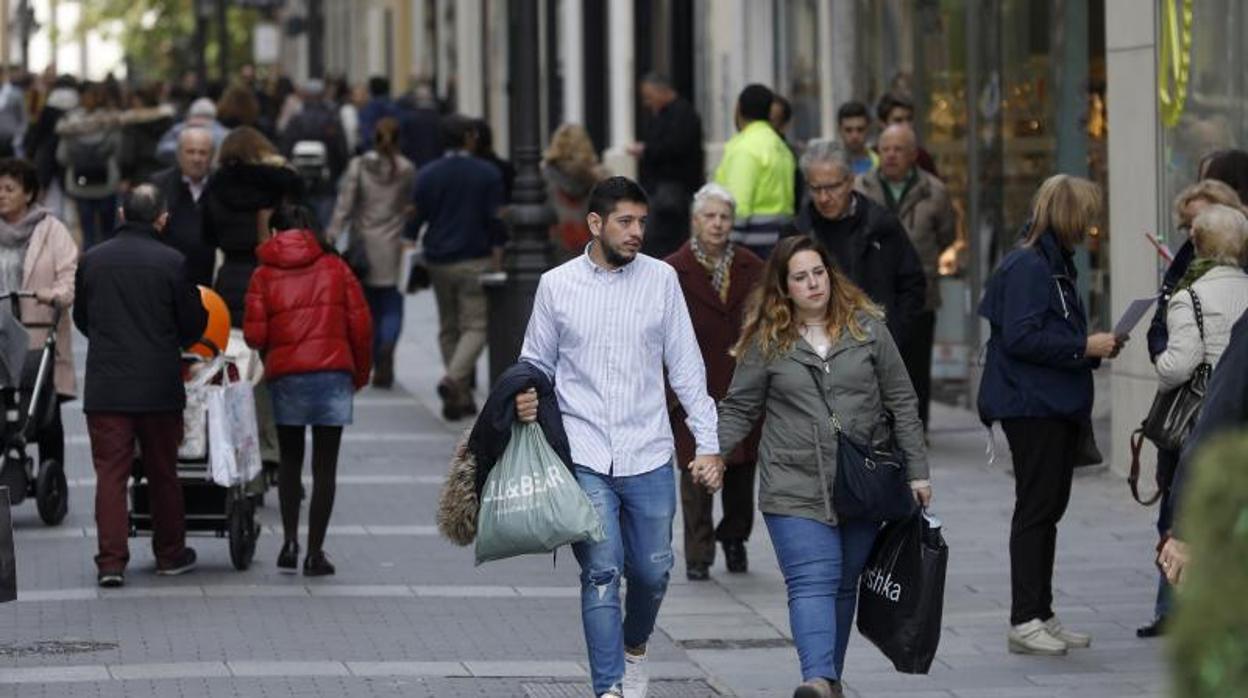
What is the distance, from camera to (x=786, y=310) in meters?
7.68

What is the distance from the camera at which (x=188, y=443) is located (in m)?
11.0

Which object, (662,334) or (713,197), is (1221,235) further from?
(713,197)

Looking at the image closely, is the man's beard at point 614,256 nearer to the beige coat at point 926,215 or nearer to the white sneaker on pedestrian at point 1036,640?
the white sneaker on pedestrian at point 1036,640

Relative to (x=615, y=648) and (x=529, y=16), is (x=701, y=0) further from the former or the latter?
(x=615, y=648)

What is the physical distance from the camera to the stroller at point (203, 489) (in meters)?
11.0

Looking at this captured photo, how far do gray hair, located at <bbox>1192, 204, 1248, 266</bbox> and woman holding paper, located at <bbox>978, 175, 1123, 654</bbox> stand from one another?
1.15 ft

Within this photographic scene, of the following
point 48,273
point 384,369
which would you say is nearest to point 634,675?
point 48,273

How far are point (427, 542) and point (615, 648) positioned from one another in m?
Result: 4.47

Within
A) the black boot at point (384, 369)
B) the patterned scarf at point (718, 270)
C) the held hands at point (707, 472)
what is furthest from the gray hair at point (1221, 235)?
the black boot at point (384, 369)

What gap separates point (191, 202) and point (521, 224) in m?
2.84

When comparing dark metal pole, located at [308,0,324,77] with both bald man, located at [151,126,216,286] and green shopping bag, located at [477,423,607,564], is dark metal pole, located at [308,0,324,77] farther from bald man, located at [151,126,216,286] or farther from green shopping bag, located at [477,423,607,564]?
green shopping bag, located at [477,423,607,564]

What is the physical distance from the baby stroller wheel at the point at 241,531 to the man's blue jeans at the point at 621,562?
3493mm

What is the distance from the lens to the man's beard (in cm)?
770

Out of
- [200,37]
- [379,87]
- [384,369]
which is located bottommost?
[384,369]
